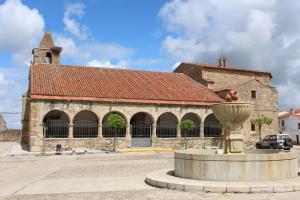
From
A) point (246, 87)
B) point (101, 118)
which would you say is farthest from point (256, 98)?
point (101, 118)

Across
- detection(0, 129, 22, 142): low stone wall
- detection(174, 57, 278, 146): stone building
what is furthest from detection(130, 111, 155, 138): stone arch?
detection(0, 129, 22, 142): low stone wall

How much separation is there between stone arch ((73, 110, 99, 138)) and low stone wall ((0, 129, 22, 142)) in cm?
1554

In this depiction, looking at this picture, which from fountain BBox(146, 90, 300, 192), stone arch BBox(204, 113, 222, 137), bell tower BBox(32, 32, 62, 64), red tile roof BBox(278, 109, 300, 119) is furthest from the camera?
red tile roof BBox(278, 109, 300, 119)

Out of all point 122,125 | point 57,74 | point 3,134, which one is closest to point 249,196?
point 122,125

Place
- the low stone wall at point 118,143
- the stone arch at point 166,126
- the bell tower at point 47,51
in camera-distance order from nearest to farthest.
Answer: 1. the low stone wall at point 118,143
2. the stone arch at point 166,126
3. the bell tower at point 47,51

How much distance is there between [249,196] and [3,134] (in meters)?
37.0

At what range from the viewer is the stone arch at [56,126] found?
2556 cm

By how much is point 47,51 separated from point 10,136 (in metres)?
11.8

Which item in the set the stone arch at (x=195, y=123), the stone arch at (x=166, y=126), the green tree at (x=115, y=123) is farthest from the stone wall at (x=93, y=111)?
the green tree at (x=115, y=123)

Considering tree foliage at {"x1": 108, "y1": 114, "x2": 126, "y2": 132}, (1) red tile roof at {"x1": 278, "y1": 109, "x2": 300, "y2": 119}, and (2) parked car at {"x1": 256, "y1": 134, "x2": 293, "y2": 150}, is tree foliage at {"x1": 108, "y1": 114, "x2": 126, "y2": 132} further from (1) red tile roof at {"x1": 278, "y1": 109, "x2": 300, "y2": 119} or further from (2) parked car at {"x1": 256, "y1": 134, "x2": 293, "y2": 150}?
(1) red tile roof at {"x1": 278, "y1": 109, "x2": 300, "y2": 119}

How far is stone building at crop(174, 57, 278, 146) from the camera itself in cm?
3284

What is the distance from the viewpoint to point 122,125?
25438 millimetres

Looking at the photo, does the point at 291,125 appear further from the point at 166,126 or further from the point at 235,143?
the point at 235,143

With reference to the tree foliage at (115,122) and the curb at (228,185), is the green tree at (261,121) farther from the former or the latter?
the curb at (228,185)
